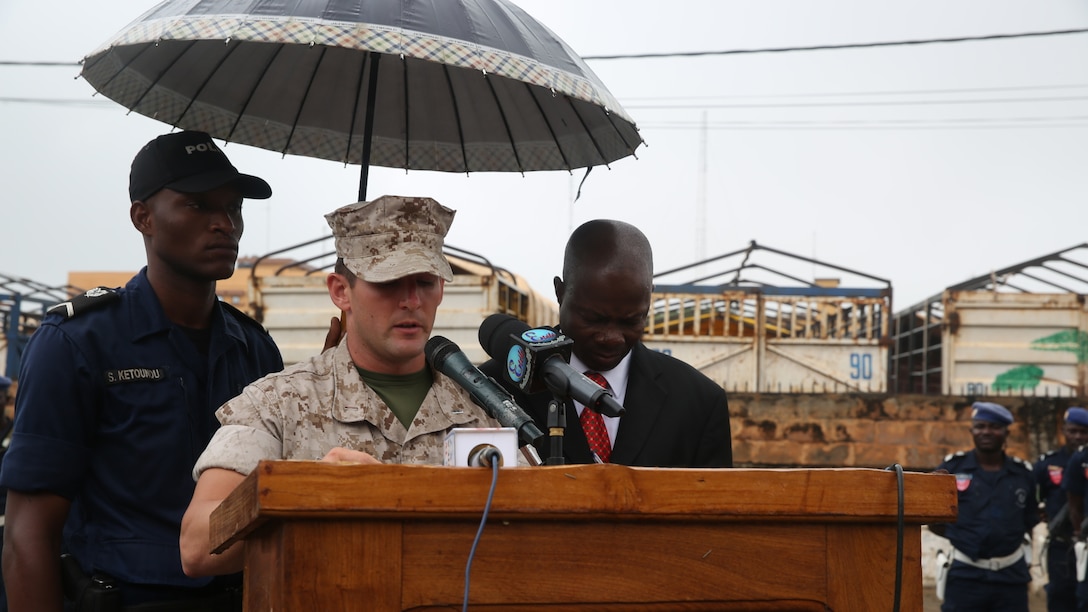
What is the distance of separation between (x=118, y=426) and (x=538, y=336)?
4.68 ft

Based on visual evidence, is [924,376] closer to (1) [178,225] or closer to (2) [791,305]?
(2) [791,305]

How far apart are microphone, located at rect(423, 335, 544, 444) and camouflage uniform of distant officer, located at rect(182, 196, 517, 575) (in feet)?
0.17

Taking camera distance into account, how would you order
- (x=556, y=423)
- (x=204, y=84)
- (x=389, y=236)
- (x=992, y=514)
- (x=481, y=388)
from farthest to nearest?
(x=992, y=514) → (x=204, y=84) → (x=389, y=236) → (x=481, y=388) → (x=556, y=423)

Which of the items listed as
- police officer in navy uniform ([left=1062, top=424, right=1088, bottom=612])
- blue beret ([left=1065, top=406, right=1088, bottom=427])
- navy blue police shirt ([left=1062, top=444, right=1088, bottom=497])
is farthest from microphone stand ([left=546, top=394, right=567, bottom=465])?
blue beret ([left=1065, top=406, right=1088, bottom=427])

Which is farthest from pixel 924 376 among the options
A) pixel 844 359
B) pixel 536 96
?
pixel 536 96

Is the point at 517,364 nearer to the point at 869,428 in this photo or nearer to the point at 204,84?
the point at 204,84

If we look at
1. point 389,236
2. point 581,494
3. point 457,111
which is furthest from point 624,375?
point 581,494

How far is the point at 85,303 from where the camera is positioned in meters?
3.27

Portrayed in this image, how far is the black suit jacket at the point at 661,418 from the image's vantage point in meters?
3.28

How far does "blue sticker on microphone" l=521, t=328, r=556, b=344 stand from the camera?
237cm

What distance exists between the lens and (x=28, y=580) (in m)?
3.00

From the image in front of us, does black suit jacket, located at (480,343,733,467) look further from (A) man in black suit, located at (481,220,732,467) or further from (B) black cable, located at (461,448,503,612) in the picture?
(B) black cable, located at (461,448,503,612)

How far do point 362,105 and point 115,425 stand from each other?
1376 mm

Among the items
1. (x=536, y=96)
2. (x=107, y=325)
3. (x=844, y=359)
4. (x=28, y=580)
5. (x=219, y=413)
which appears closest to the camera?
(x=219, y=413)
